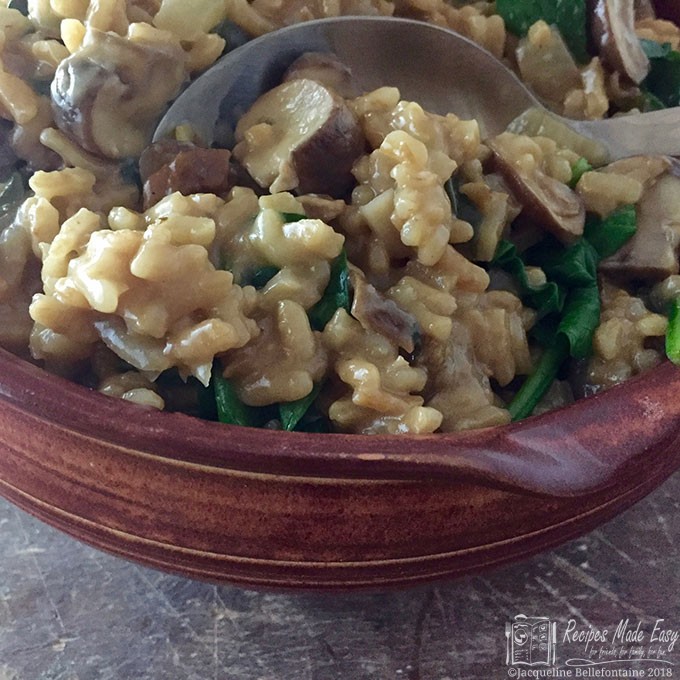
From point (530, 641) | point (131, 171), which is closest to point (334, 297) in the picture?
point (131, 171)

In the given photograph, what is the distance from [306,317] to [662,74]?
1096 mm

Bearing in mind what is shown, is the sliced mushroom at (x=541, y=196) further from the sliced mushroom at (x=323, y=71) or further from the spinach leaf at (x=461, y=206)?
the sliced mushroom at (x=323, y=71)

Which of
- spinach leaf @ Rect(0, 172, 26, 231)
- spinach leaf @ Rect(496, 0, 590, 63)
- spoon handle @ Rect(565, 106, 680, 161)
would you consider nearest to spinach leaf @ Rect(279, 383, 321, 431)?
spinach leaf @ Rect(0, 172, 26, 231)

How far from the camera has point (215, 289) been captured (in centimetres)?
103

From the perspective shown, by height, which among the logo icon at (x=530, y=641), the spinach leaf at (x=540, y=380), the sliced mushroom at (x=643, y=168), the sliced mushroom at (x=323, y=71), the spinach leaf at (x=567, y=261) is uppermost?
the sliced mushroom at (x=323, y=71)

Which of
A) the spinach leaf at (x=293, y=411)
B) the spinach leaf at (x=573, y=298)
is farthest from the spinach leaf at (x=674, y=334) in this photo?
the spinach leaf at (x=293, y=411)

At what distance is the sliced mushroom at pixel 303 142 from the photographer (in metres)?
1.18

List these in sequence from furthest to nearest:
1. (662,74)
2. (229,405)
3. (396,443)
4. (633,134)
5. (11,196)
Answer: (662,74) → (633,134) → (11,196) → (229,405) → (396,443)

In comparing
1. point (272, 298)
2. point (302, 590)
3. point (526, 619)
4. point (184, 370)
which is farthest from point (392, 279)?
point (526, 619)

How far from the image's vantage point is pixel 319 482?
89cm

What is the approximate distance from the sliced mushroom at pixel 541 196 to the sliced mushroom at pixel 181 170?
0.45 metres

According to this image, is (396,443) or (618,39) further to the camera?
(618,39)

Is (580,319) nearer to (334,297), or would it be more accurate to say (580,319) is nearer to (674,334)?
(674,334)

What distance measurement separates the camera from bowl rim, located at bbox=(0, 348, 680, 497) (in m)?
0.85
